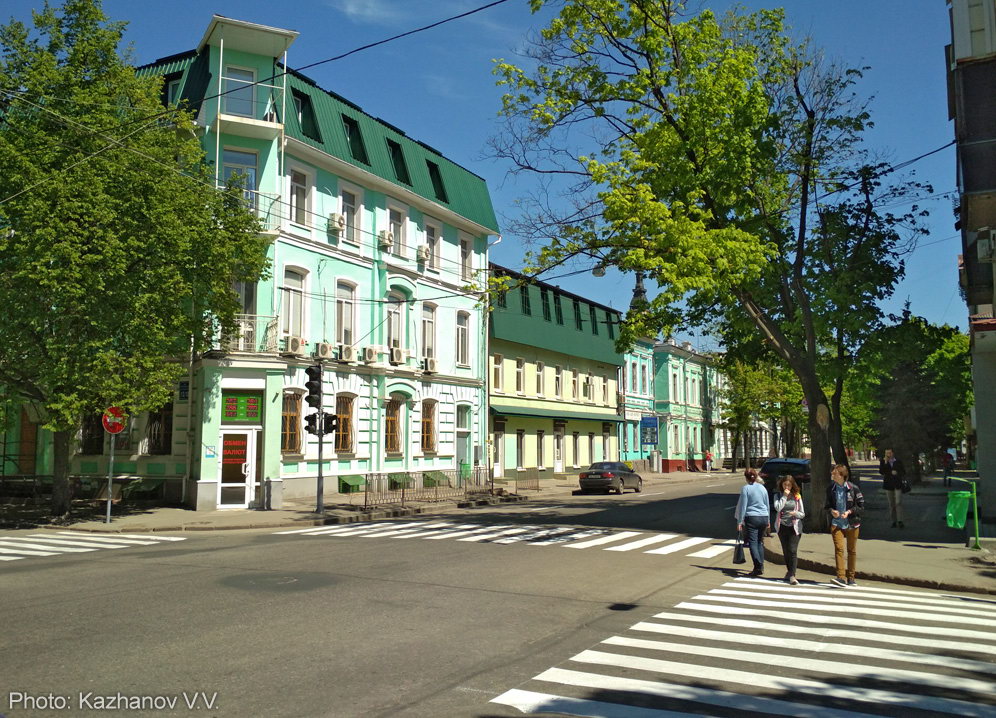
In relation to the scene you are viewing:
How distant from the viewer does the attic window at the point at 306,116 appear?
88.2 feet

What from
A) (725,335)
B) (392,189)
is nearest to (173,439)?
(392,189)

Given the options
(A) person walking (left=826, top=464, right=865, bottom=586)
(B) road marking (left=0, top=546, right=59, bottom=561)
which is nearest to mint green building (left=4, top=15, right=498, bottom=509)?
(B) road marking (left=0, top=546, right=59, bottom=561)

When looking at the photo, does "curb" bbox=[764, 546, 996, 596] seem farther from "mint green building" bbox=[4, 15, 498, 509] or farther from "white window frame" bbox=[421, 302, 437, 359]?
"white window frame" bbox=[421, 302, 437, 359]

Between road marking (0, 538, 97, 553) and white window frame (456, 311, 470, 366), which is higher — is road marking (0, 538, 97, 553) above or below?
below

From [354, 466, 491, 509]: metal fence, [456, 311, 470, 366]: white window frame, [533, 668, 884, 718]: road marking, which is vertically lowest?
[533, 668, 884, 718]: road marking

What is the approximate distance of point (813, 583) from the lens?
11930 mm

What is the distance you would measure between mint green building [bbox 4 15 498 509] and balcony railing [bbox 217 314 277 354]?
0.05 metres

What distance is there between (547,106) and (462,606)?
12.1 metres

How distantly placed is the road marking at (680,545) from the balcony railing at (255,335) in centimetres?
1425

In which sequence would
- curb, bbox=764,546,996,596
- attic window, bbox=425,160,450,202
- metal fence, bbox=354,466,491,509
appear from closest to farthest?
curb, bbox=764,546,996,596
metal fence, bbox=354,466,491,509
attic window, bbox=425,160,450,202

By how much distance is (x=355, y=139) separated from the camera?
29.5 meters

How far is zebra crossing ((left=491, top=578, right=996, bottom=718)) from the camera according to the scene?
5750 millimetres

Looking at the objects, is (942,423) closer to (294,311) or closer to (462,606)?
(294,311)

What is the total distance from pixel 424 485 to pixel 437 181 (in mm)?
13122
